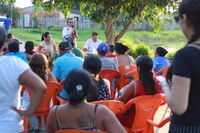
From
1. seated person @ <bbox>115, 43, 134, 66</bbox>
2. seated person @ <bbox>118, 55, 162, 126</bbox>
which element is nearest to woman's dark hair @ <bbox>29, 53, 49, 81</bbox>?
seated person @ <bbox>118, 55, 162, 126</bbox>

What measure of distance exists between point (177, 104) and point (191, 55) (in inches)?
12.0

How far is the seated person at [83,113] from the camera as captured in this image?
2.78 metres

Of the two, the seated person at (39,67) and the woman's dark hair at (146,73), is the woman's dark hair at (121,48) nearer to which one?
the seated person at (39,67)

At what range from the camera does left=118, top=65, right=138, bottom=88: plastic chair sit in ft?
21.7

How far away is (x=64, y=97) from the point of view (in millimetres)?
5305

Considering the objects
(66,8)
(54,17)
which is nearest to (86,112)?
(66,8)

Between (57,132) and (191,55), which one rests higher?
(191,55)

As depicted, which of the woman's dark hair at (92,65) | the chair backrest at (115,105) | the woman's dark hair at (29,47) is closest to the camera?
the chair backrest at (115,105)

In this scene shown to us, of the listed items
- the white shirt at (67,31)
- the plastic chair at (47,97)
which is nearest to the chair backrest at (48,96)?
the plastic chair at (47,97)

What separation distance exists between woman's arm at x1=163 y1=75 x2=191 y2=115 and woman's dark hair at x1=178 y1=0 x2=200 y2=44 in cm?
26

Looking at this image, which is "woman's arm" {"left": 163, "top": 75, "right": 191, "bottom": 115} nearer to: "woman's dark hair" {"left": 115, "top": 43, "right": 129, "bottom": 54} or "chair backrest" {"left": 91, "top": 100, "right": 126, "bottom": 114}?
"chair backrest" {"left": 91, "top": 100, "right": 126, "bottom": 114}

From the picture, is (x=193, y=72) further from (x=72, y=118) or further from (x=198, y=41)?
(x=72, y=118)

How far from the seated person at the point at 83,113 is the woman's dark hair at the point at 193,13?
834mm

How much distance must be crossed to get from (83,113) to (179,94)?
82 cm
